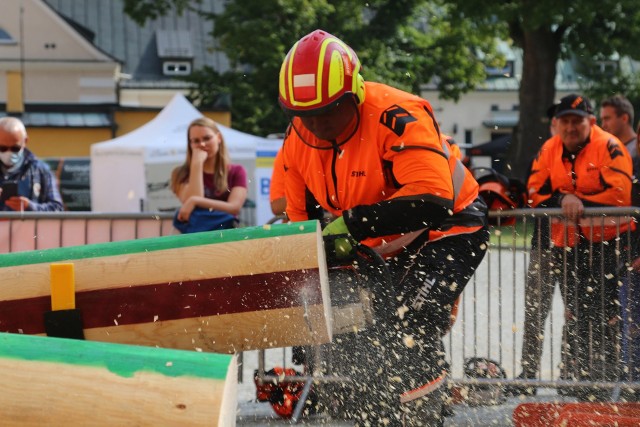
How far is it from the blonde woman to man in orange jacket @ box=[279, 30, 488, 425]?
2.52 metres

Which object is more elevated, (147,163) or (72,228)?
(147,163)

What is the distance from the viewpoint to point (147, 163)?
18375 millimetres

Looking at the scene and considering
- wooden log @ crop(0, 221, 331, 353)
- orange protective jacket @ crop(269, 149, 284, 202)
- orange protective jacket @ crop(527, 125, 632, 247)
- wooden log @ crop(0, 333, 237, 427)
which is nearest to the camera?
wooden log @ crop(0, 333, 237, 427)

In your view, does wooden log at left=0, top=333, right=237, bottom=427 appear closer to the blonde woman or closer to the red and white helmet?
the red and white helmet

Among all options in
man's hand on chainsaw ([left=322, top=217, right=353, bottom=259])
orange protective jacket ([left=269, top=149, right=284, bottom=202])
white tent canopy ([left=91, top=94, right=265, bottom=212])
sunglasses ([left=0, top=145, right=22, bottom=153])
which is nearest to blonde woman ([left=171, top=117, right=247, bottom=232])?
sunglasses ([left=0, top=145, right=22, bottom=153])

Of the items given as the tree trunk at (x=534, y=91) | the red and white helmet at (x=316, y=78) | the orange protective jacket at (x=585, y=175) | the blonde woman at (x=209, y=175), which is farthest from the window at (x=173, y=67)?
the red and white helmet at (x=316, y=78)

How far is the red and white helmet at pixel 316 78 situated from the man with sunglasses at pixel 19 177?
3.95m

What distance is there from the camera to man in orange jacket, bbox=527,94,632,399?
6.51 meters

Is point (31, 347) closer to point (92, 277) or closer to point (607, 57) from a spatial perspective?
point (92, 277)

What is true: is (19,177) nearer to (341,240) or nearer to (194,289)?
(194,289)

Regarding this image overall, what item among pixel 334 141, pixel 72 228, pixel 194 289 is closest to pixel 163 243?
pixel 194 289

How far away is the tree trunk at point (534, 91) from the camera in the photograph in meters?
26.7

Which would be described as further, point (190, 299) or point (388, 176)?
point (388, 176)

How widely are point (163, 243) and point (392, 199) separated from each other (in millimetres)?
959
